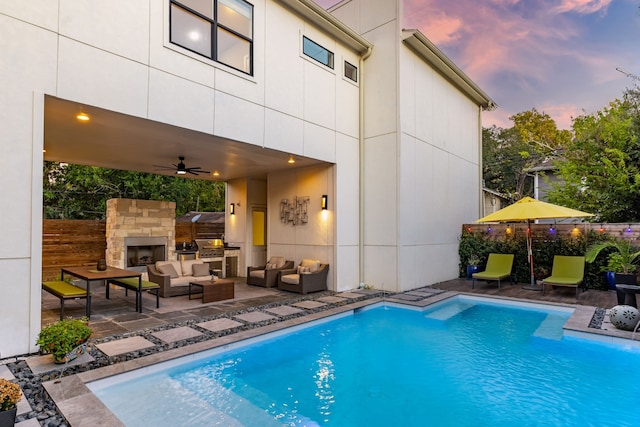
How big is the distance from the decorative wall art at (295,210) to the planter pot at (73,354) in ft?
20.0

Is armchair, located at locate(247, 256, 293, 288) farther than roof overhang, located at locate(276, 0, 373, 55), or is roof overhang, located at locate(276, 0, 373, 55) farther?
armchair, located at locate(247, 256, 293, 288)

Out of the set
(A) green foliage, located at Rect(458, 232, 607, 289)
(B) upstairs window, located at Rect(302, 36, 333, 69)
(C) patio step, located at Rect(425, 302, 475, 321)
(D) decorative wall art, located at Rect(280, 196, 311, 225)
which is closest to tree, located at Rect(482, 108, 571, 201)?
(A) green foliage, located at Rect(458, 232, 607, 289)

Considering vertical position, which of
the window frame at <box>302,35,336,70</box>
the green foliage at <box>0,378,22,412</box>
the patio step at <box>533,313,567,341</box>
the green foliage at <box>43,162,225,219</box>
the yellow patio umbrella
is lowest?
the patio step at <box>533,313,567,341</box>

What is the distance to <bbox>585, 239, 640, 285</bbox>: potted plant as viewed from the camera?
25.4 ft

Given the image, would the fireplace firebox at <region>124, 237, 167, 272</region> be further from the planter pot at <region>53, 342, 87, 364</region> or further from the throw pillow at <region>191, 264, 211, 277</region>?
the planter pot at <region>53, 342, 87, 364</region>

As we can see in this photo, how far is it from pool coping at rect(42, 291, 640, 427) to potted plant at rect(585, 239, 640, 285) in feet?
4.95

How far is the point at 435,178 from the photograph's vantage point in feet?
34.9

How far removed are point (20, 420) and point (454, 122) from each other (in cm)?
1244

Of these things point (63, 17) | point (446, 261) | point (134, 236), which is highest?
point (63, 17)

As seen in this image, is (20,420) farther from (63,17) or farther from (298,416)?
(63,17)

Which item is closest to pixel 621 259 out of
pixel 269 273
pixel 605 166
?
pixel 605 166

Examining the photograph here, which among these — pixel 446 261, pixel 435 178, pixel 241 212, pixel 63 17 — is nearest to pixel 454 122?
pixel 435 178

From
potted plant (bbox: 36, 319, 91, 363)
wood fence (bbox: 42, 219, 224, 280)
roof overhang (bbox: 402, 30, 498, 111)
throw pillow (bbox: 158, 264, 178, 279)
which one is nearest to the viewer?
potted plant (bbox: 36, 319, 91, 363)

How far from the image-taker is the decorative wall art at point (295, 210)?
9.66m
